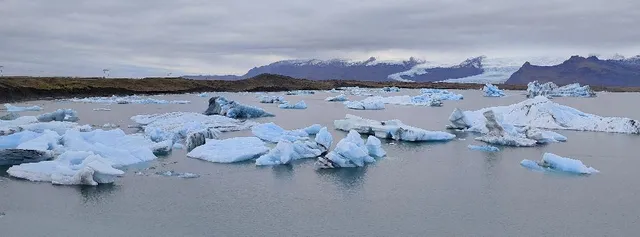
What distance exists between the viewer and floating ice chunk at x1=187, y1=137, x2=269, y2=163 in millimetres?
8211

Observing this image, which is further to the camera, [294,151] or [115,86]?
[115,86]

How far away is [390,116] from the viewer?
1652 cm

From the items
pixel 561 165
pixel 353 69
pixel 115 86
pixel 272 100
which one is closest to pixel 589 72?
pixel 353 69

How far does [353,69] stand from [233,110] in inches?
6421

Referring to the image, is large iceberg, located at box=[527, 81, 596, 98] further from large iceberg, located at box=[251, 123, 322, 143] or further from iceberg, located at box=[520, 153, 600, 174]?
iceberg, located at box=[520, 153, 600, 174]

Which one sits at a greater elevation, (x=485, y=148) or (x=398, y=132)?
(x=398, y=132)

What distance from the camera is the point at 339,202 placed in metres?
5.98

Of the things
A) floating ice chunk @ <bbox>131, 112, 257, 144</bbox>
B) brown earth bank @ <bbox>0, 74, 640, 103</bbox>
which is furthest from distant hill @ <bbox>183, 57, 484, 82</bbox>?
floating ice chunk @ <bbox>131, 112, 257, 144</bbox>

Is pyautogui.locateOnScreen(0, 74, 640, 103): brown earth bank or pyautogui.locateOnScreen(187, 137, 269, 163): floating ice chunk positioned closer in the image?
pyautogui.locateOnScreen(187, 137, 269, 163): floating ice chunk

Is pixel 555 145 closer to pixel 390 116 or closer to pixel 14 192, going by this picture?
pixel 390 116

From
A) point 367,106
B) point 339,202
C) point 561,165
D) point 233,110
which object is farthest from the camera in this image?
point 367,106

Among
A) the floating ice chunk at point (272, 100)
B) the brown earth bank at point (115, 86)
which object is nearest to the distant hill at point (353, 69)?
the brown earth bank at point (115, 86)

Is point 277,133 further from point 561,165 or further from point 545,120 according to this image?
point 545,120

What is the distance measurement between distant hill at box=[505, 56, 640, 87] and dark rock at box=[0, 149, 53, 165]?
337ft
